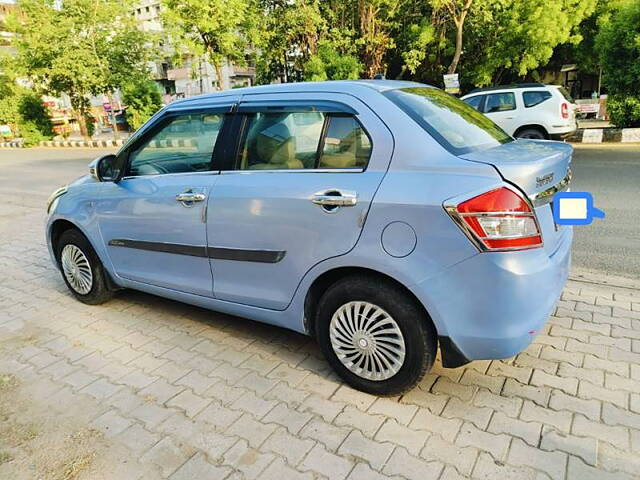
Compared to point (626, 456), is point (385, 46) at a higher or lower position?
higher

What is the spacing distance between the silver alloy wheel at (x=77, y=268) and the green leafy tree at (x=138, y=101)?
81.0 feet

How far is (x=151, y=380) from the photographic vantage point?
3.06 meters

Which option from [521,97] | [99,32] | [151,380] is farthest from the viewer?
[99,32]

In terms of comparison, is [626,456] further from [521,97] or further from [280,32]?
[280,32]

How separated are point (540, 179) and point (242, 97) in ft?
6.16

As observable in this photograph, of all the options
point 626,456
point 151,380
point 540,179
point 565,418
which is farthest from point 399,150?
point 151,380

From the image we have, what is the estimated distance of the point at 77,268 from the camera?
4254 mm

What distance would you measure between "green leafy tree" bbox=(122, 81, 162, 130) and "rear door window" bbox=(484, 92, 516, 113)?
20.4 m

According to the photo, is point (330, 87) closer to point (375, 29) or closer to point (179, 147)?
point (179, 147)

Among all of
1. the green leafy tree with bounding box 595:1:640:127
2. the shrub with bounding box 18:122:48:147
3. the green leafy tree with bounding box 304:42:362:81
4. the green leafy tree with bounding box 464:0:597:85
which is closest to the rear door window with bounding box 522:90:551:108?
the green leafy tree with bounding box 595:1:640:127

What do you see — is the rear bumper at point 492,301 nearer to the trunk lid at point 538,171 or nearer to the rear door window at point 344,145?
the trunk lid at point 538,171

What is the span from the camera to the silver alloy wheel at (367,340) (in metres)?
2.56

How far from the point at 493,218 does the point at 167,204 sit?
2.16 metres

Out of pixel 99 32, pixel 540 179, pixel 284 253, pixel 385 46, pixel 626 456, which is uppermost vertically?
pixel 99 32
